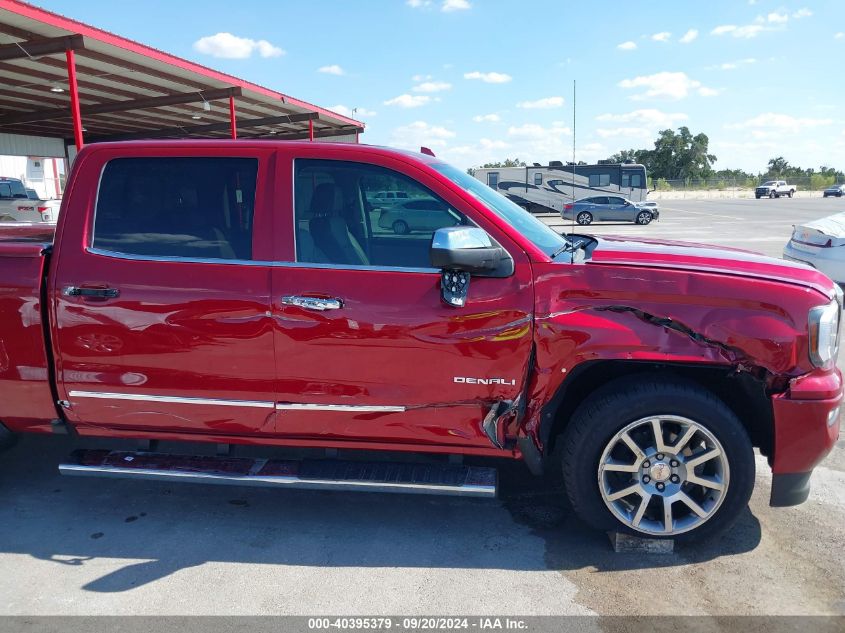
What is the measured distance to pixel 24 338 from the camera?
327 cm

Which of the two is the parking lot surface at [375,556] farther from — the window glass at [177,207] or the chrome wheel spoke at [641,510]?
the window glass at [177,207]

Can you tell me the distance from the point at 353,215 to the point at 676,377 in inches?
72.0

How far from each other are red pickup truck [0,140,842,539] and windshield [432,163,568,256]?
0.11 feet

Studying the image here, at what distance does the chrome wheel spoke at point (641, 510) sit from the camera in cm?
309

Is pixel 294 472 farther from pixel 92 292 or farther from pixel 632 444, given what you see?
pixel 632 444

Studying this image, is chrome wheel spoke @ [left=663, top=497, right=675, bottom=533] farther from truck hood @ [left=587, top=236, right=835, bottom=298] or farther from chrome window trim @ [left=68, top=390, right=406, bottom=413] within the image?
chrome window trim @ [left=68, top=390, right=406, bottom=413]

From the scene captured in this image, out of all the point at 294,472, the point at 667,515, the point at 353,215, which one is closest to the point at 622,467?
the point at 667,515

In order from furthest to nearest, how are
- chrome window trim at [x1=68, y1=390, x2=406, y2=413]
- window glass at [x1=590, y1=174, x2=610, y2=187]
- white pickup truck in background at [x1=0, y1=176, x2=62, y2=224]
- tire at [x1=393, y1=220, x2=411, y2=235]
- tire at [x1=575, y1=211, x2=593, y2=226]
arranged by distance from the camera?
window glass at [x1=590, y1=174, x2=610, y2=187] → tire at [x1=575, y1=211, x2=593, y2=226] → white pickup truck in background at [x1=0, y1=176, x2=62, y2=224] → tire at [x1=393, y1=220, x2=411, y2=235] → chrome window trim at [x1=68, y1=390, x2=406, y2=413]

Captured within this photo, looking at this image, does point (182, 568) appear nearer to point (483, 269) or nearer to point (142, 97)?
point (483, 269)

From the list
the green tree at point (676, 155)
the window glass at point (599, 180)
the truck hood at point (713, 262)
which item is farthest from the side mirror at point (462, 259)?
the green tree at point (676, 155)

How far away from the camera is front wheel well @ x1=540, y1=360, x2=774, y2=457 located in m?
3.03

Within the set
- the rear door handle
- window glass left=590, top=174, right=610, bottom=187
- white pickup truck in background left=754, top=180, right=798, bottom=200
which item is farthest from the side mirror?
white pickup truck in background left=754, top=180, right=798, bottom=200

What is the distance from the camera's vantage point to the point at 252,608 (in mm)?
2719

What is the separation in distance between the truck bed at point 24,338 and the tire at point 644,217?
102 ft
